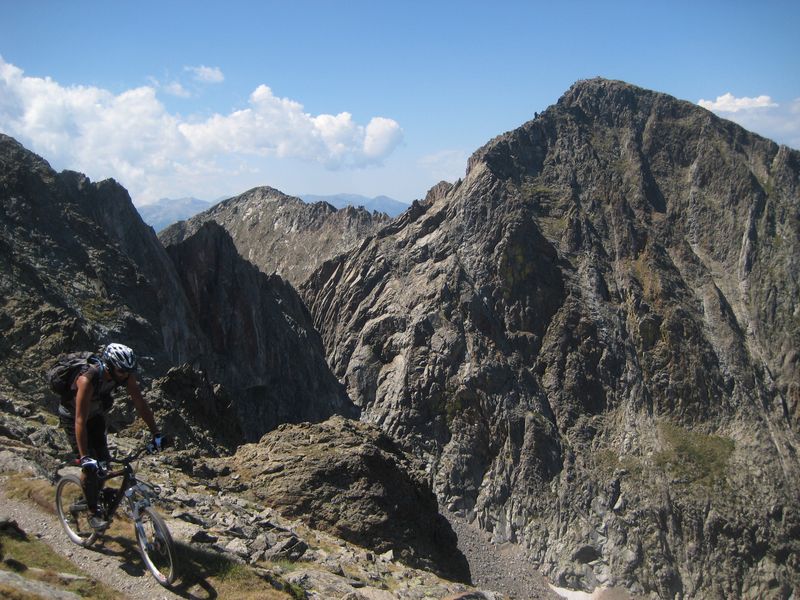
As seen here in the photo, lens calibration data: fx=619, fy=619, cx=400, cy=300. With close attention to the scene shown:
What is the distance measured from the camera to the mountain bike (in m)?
12.2

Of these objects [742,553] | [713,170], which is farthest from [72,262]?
[713,170]

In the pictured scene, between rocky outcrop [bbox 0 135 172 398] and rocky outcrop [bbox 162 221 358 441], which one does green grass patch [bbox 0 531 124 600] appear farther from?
rocky outcrop [bbox 162 221 358 441]

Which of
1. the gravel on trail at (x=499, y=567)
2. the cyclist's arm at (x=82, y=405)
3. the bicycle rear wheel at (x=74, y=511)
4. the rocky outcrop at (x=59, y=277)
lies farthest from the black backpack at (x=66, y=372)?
the gravel on trail at (x=499, y=567)

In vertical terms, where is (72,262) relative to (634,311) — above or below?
below

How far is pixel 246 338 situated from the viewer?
88.2m

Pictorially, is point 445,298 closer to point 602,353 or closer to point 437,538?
point 602,353

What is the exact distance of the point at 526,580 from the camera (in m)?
89.4

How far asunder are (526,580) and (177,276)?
213 ft

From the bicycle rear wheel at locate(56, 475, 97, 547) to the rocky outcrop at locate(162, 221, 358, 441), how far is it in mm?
65215

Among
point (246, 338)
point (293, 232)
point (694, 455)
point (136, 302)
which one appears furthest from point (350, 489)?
point (293, 232)

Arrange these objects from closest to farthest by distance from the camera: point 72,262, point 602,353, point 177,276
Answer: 1. point 72,262
2. point 177,276
3. point 602,353

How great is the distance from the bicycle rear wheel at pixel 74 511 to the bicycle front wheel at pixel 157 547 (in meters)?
1.34

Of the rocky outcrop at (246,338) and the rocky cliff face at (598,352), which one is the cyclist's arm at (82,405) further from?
the rocky cliff face at (598,352)

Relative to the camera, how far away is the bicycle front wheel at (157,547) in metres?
12.1
